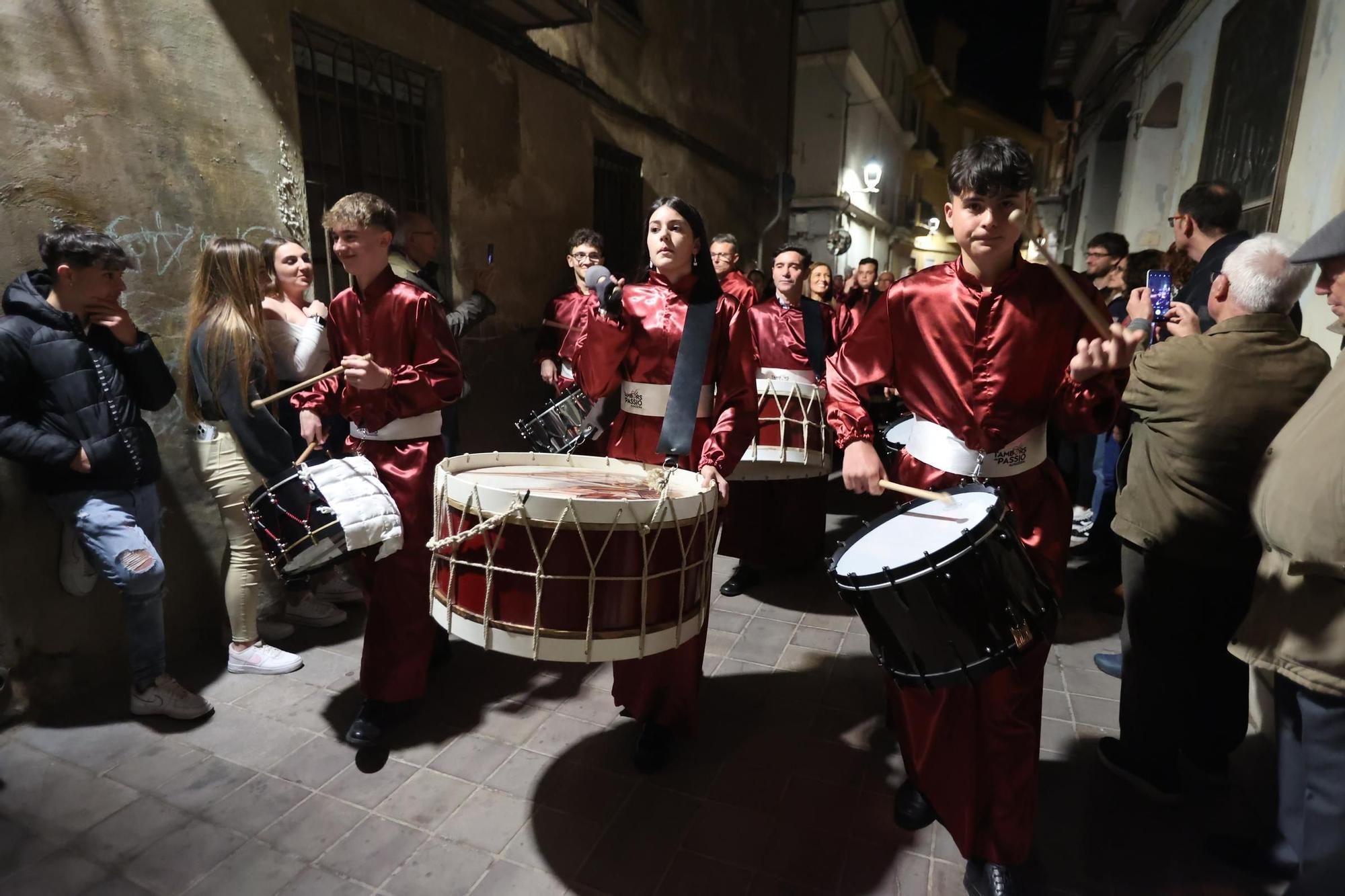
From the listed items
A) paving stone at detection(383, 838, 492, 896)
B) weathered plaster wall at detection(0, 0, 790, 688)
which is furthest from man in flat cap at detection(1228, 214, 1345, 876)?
weathered plaster wall at detection(0, 0, 790, 688)

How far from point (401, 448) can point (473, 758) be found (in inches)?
48.4

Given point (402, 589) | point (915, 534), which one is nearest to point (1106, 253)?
point (915, 534)

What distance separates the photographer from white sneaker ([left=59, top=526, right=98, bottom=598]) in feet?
9.82

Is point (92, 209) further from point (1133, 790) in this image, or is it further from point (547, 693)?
point (1133, 790)

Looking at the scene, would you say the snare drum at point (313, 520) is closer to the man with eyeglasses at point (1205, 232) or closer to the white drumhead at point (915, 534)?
the white drumhead at point (915, 534)

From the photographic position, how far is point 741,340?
288cm

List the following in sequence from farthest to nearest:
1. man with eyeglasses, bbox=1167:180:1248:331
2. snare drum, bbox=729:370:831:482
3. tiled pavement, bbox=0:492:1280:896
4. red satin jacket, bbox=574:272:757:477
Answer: snare drum, bbox=729:370:831:482 < man with eyeglasses, bbox=1167:180:1248:331 < red satin jacket, bbox=574:272:757:477 < tiled pavement, bbox=0:492:1280:896

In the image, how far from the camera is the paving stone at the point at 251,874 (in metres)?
2.21

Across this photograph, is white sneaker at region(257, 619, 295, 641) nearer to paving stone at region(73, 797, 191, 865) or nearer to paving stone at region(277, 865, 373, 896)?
paving stone at region(73, 797, 191, 865)

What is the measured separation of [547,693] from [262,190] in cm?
282

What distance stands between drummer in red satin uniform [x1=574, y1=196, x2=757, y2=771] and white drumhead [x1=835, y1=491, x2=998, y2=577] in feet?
2.47

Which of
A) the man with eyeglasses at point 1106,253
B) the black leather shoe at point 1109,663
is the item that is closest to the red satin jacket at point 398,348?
the black leather shoe at point 1109,663

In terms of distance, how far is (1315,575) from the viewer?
5.85 ft

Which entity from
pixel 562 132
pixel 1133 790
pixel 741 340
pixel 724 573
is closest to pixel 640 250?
pixel 562 132
